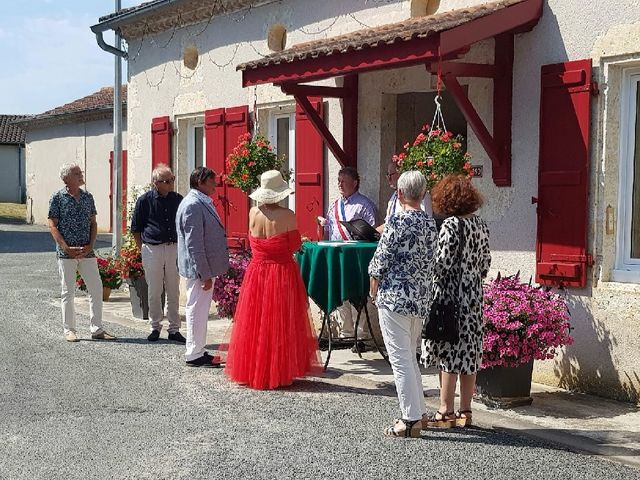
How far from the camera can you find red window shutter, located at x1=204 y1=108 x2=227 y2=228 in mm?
12203

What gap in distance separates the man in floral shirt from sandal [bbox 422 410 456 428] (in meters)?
4.54

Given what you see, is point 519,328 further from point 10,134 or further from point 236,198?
point 10,134

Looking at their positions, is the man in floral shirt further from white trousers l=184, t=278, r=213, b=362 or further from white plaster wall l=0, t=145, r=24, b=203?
white plaster wall l=0, t=145, r=24, b=203

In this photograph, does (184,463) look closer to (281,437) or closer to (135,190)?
(281,437)

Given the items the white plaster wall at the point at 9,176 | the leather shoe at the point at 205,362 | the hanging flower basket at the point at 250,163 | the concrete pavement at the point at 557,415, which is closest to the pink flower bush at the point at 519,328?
the concrete pavement at the point at 557,415

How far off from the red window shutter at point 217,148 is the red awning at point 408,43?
299cm

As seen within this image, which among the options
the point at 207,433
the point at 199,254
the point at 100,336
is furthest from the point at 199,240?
the point at 207,433

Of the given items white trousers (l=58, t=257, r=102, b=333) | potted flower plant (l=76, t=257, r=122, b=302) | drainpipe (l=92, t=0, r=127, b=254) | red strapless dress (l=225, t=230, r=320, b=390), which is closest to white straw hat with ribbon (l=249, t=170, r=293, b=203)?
red strapless dress (l=225, t=230, r=320, b=390)

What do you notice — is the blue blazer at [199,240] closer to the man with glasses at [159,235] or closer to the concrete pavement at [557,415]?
the man with glasses at [159,235]

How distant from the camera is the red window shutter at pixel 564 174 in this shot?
7.41m

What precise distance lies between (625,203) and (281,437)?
3322mm

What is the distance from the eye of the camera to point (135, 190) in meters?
14.5

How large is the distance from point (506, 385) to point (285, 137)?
5.46 meters

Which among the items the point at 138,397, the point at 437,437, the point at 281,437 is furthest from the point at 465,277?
the point at 138,397
